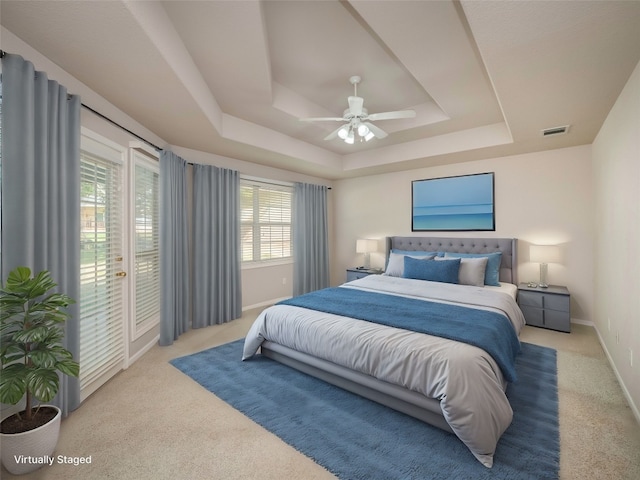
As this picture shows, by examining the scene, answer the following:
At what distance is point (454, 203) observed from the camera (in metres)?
4.75

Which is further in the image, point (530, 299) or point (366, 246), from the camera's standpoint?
point (366, 246)

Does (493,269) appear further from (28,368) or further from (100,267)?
(28,368)

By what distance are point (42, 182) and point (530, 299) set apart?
5.03 m

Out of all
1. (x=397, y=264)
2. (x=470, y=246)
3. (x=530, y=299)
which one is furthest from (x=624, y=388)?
(x=397, y=264)

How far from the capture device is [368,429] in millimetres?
1980

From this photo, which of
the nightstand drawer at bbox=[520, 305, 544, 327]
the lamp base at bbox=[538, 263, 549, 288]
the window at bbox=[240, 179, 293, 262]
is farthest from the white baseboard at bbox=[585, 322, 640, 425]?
the window at bbox=[240, 179, 293, 262]

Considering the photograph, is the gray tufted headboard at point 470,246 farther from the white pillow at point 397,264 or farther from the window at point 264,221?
the window at point 264,221

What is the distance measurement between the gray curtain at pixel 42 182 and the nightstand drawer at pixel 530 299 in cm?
471

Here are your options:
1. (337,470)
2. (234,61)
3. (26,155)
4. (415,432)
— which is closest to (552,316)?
(415,432)

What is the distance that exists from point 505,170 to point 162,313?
5.01 m

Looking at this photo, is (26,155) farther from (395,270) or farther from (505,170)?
(505,170)

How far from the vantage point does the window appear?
15.8 feet

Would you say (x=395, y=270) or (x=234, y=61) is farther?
(x=395, y=270)

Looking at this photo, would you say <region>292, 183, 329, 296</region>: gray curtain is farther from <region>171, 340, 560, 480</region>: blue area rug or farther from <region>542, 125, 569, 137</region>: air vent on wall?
<region>542, 125, 569, 137</region>: air vent on wall
